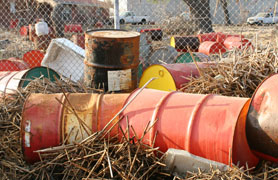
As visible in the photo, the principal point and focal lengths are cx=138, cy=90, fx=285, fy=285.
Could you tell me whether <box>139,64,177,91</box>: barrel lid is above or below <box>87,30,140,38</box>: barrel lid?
below

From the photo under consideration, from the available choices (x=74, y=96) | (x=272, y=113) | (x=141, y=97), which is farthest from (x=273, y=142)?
(x=74, y=96)

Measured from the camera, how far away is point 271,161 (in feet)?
7.42

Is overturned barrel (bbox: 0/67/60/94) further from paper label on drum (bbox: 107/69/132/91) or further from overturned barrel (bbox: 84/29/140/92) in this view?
paper label on drum (bbox: 107/69/132/91)

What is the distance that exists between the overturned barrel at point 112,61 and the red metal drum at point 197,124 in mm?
1121

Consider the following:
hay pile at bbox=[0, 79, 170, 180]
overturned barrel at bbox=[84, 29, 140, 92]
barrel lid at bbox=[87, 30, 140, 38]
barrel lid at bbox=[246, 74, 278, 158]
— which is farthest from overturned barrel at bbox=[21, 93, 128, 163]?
barrel lid at bbox=[87, 30, 140, 38]

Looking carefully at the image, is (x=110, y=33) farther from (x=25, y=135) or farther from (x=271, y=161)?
(x=271, y=161)

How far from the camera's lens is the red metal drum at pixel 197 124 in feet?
6.81

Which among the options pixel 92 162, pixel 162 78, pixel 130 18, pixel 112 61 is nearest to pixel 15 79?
pixel 112 61

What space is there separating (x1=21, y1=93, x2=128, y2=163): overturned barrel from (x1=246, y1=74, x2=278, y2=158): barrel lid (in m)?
1.08

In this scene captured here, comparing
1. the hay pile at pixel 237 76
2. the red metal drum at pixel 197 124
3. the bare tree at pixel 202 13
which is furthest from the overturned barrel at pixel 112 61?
the bare tree at pixel 202 13

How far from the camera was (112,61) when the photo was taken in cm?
347

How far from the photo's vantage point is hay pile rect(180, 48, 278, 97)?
3180mm

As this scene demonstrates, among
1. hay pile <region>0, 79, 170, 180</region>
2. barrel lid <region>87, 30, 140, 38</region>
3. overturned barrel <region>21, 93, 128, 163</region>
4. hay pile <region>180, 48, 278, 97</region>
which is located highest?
barrel lid <region>87, 30, 140, 38</region>

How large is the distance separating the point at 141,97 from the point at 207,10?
1185 centimetres
